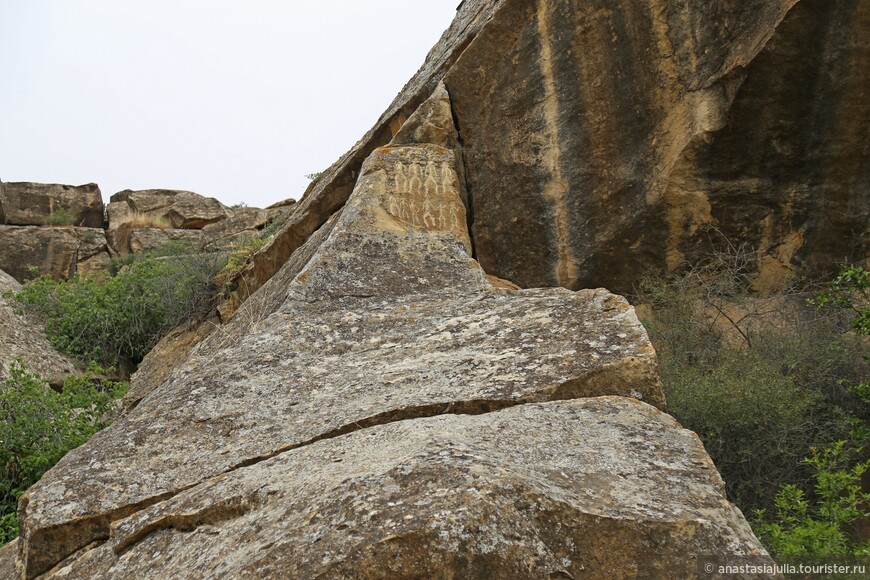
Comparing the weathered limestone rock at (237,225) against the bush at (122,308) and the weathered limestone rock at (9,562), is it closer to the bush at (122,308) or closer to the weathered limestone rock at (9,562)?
the bush at (122,308)

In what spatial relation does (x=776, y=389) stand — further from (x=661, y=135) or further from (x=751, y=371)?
(x=661, y=135)

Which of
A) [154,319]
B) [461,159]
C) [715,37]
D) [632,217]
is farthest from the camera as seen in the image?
[154,319]

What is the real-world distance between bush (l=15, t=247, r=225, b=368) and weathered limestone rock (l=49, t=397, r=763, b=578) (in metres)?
→ 7.29

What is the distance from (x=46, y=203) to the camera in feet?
59.0

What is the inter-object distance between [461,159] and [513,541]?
204 inches

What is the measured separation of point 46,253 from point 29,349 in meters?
6.83

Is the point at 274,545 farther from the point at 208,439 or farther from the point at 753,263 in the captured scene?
the point at 753,263

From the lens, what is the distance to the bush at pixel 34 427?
7.69 meters

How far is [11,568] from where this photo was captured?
4.02 metres

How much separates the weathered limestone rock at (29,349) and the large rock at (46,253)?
5252 mm

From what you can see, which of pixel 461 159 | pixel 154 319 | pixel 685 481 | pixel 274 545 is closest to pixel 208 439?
pixel 274 545

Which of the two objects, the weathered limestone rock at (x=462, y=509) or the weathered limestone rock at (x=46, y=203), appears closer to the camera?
the weathered limestone rock at (x=462, y=509)

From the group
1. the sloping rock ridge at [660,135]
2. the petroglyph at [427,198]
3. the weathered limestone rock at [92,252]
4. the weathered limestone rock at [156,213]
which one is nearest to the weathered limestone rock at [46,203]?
the weathered limestone rock at [156,213]

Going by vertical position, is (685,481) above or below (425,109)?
below
